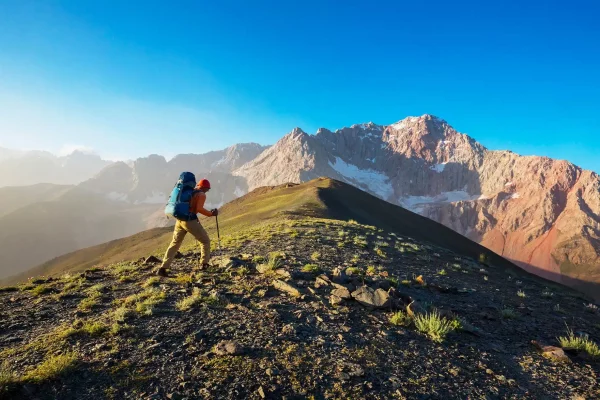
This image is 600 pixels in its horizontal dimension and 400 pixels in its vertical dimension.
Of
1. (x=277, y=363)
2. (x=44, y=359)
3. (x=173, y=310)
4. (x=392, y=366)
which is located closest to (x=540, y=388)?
(x=392, y=366)

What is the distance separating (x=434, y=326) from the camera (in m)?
7.88

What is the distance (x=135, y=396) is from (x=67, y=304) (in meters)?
5.78

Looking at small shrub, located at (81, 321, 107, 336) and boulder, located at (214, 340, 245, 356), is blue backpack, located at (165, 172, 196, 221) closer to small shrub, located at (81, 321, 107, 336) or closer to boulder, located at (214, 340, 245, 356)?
small shrub, located at (81, 321, 107, 336)

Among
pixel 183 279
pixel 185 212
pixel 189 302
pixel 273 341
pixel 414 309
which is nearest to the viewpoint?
pixel 273 341

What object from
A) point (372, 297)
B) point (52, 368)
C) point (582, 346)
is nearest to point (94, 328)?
point (52, 368)

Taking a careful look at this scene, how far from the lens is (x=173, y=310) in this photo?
8359 millimetres

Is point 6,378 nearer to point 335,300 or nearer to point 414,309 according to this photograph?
point 335,300

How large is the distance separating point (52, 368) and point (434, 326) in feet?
24.0

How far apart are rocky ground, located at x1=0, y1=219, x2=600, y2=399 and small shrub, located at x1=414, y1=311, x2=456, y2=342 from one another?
43 millimetres

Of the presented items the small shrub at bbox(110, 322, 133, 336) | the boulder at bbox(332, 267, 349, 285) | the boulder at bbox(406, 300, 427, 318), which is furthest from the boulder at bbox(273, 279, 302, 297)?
the small shrub at bbox(110, 322, 133, 336)

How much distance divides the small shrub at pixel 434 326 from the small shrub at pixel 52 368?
690 centimetres

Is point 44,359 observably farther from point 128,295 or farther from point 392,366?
point 392,366

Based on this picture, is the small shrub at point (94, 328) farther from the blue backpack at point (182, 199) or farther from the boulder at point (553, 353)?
the boulder at point (553, 353)

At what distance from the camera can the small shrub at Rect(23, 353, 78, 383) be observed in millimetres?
5422
